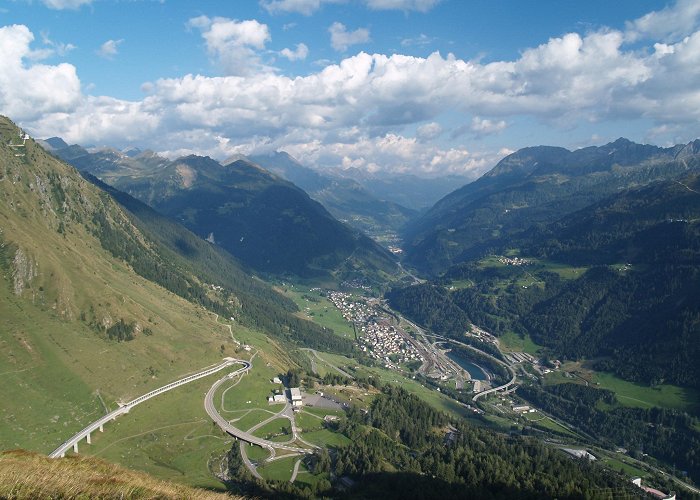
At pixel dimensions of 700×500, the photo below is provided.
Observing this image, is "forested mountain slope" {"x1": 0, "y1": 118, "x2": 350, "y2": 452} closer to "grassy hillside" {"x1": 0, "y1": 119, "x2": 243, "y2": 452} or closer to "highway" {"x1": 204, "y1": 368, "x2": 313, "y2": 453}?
"grassy hillside" {"x1": 0, "y1": 119, "x2": 243, "y2": 452}

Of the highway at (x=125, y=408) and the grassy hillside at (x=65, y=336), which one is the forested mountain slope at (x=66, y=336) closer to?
the grassy hillside at (x=65, y=336)

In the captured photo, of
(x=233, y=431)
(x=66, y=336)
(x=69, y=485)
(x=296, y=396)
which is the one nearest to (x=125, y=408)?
(x=233, y=431)

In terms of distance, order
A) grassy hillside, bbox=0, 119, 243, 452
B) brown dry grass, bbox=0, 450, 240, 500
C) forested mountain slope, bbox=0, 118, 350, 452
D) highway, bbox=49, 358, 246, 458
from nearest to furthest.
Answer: brown dry grass, bbox=0, 450, 240, 500
highway, bbox=49, 358, 246, 458
grassy hillside, bbox=0, 119, 243, 452
forested mountain slope, bbox=0, 118, 350, 452

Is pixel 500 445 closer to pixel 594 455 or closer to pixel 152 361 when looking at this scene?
pixel 594 455

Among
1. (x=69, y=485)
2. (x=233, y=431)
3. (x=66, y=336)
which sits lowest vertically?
(x=233, y=431)

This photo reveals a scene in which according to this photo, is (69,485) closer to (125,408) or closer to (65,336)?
(125,408)

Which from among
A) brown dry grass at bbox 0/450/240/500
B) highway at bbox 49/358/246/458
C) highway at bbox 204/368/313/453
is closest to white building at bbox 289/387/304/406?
highway at bbox 49/358/246/458

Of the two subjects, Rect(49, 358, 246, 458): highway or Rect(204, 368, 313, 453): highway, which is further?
Rect(204, 368, 313, 453): highway

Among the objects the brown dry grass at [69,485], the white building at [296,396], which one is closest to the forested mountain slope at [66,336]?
the white building at [296,396]
